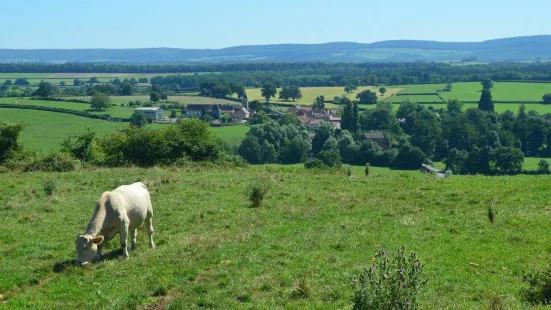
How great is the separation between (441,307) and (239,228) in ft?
32.7

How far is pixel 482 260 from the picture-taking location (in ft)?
53.2

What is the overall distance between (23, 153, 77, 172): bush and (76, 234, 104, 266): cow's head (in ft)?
76.8

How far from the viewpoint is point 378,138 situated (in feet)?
353

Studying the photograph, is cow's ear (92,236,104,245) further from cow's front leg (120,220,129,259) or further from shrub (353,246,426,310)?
shrub (353,246,426,310)

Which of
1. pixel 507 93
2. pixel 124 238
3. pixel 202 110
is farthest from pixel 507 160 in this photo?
pixel 507 93

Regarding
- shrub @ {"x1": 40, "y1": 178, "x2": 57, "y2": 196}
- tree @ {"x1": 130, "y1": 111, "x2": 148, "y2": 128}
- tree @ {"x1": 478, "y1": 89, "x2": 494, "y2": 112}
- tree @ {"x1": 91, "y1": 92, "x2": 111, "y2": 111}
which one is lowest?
tree @ {"x1": 478, "y1": 89, "x2": 494, "y2": 112}

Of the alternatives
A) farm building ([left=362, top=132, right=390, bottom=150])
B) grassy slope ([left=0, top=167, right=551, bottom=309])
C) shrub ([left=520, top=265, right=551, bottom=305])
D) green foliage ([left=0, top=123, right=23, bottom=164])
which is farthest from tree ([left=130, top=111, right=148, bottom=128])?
shrub ([left=520, top=265, right=551, bottom=305])

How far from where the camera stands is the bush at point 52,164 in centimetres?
3753

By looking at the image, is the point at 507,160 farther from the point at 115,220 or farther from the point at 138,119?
the point at 115,220

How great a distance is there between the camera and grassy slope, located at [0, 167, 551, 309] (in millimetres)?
13555

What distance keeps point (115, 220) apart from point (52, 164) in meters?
22.9

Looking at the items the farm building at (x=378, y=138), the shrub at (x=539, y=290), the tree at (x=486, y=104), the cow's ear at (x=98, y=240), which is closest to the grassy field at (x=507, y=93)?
the tree at (x=486, y=104)

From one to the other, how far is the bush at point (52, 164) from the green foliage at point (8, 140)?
4.74 m

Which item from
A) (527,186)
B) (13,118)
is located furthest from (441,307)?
(13,118)
